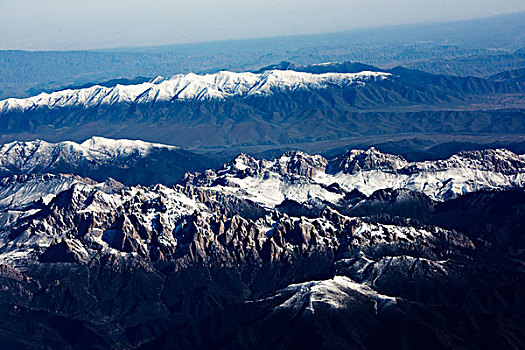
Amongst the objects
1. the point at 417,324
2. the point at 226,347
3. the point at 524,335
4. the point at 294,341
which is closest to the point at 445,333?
the point at 417,324

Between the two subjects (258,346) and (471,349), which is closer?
(471,349)

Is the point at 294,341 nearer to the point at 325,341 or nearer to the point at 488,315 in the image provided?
the point at 325,341

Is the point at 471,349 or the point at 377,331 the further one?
the point at 377,331

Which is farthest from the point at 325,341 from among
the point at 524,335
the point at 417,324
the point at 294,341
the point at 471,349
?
the point at 524,335

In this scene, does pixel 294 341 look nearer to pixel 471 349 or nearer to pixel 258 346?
pixel 258 346

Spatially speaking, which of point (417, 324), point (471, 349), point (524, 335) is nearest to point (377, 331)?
point (417, 324)

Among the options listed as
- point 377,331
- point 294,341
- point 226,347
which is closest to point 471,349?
point 377,331

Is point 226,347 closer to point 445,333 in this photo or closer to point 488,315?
point 445,333
